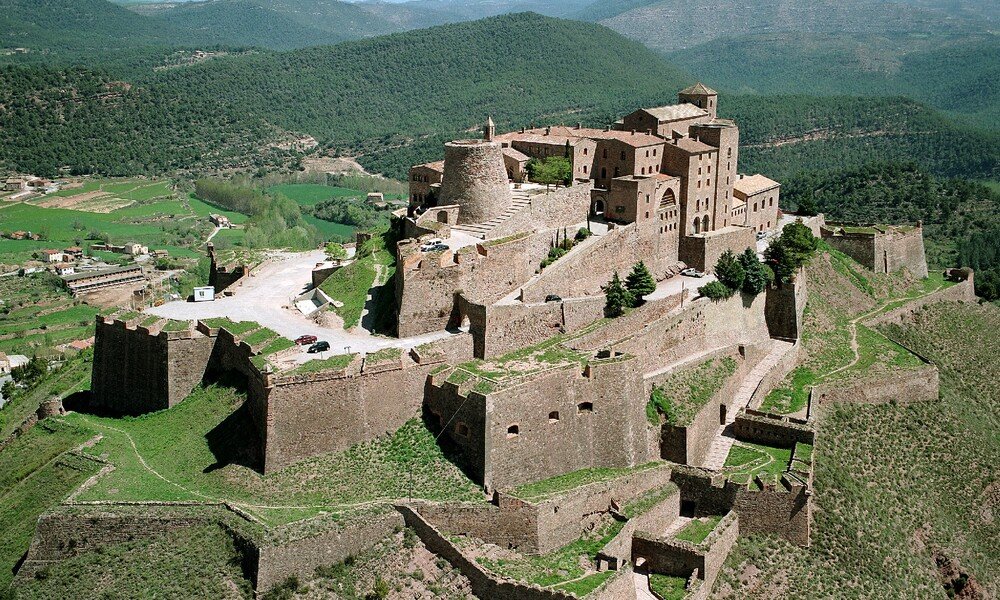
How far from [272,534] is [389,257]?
19368 millimetres

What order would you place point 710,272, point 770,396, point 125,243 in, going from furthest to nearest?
point 125,243 → point 710,272 → point 770,396

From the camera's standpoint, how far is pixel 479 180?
4534 cm

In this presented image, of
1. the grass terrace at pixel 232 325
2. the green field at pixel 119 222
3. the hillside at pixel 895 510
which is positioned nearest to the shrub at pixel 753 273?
the hillside at pixel 895 510

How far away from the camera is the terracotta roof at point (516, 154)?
167 feet

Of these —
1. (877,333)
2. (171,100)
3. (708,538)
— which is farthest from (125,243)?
(708,538)

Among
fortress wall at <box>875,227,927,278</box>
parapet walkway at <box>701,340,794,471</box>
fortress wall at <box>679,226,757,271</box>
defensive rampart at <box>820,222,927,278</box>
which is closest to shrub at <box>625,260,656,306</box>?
parapet walkway at <box>701,340,794,471</box>

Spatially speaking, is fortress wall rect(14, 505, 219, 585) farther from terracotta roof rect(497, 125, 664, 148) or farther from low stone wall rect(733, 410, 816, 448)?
terracotta roof rect(497, 125, 664, 148)

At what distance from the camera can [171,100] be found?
504 ft

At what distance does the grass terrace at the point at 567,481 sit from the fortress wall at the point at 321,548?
439cm

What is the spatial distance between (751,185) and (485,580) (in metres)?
34.2

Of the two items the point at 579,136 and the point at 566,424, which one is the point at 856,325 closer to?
the point at 579,136

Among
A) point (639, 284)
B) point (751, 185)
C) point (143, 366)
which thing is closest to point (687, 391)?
point (639, 284)

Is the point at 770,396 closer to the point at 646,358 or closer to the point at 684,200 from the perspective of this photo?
the point at 646,358

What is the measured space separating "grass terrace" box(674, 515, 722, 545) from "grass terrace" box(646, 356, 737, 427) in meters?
3.88
